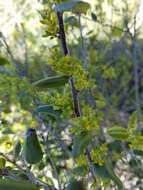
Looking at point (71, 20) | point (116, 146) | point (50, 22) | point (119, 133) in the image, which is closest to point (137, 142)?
point (119, 133)

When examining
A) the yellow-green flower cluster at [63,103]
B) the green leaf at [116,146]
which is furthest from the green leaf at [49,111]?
the green leaf at [116,146]

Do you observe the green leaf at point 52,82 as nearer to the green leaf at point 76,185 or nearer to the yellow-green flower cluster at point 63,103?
the yellow-green flower cluster at point 63,103

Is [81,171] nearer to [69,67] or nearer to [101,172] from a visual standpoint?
[101,172]

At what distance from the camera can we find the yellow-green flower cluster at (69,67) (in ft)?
3.08

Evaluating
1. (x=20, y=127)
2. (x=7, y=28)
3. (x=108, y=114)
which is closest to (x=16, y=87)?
(x=20, y=127)

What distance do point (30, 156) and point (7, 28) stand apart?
249 cm

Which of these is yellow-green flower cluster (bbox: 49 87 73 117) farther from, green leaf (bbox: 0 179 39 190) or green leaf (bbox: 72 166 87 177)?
green leaf (bbox: 0 179 39 190)

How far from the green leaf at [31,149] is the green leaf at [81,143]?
97 mm

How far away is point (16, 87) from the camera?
1.63 m

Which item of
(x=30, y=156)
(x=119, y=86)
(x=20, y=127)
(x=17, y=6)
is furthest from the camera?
(x=119, y=86)

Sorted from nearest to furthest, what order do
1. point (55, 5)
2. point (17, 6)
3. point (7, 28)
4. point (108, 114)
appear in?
point (55, 5) → point (108, 114) → point (17, 6) → point (7, 28)

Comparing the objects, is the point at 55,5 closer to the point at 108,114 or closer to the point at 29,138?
the point at 29,138

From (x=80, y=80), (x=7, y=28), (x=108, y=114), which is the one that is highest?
(x=80, y=80)

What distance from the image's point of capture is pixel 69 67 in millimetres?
955
